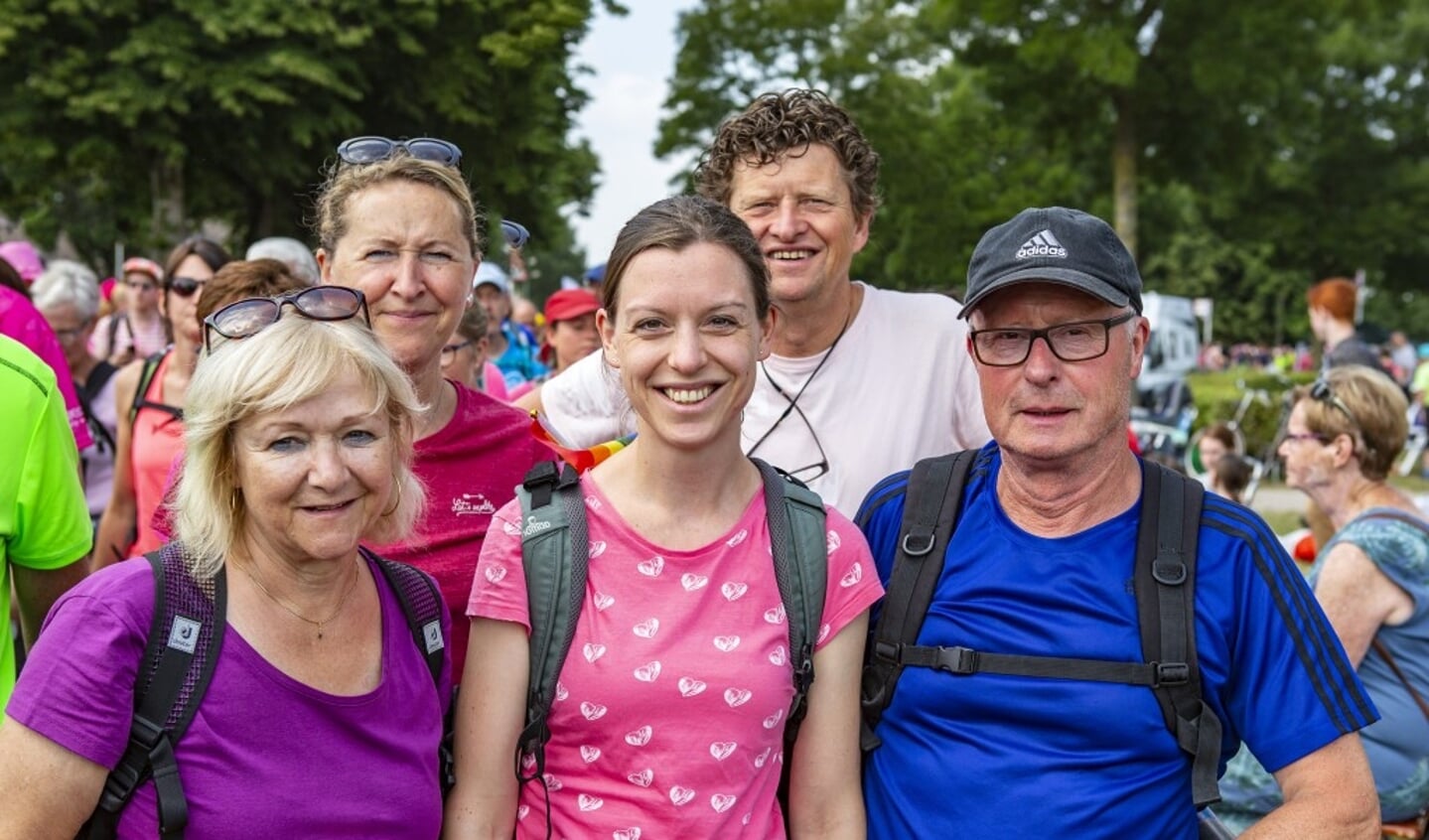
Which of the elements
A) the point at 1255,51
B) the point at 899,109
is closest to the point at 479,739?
the point at 1255,51

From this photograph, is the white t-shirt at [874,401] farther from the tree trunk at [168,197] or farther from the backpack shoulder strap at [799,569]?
the tree trunk at [168,197]

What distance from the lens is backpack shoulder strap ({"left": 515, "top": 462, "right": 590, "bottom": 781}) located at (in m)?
2.53

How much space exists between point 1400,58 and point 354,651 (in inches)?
1982

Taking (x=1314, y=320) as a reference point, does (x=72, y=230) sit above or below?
above

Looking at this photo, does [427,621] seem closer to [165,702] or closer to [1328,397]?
[165,702]

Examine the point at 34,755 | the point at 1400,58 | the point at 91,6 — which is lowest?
the point at 34,755

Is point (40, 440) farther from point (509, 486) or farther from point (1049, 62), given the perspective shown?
point (1049, 62)

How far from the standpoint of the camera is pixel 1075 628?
2.74m

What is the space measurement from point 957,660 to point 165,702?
1507mm

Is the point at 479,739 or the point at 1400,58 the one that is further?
the point at 1400,58

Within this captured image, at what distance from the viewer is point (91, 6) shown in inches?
807

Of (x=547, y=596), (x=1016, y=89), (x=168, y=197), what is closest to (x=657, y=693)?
(x=547, y=596)

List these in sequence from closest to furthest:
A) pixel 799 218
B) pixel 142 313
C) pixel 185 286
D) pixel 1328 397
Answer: pixel 799 218 < pixel 1328 397 < pixel 185 286 < pixel 142 313

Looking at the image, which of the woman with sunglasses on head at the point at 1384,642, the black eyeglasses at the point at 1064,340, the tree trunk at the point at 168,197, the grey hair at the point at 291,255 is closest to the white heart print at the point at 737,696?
the black eyeglasses at the point at 1064,340
